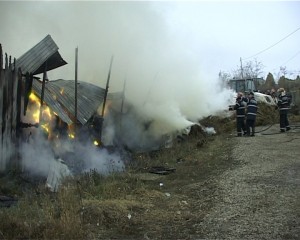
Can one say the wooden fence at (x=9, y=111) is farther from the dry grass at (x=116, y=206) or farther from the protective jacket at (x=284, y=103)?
the protective jacket at (x=284, y=103)

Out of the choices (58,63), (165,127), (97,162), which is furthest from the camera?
(165,127)

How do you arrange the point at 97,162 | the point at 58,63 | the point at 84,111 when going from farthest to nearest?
1. the point at 84,111
2. the point at 97,162
3. the point at 58,63

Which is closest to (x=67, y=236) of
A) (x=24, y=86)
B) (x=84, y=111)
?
(x=24, y=86)

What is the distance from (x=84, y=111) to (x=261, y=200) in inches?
320

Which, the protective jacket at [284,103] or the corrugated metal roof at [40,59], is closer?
the corrugated metal roof at [40,59]

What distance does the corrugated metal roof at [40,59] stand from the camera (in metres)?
9.89

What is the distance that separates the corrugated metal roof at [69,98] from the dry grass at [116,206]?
3069mm

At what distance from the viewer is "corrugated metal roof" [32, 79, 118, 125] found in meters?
10.9

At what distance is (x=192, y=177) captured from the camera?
28.5ft

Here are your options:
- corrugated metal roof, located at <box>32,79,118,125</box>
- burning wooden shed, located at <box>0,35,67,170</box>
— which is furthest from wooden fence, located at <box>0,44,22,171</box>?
corrugated metal roof, located at <box>32,79,118,125</box>

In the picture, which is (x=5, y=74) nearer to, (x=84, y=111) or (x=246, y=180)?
(x=84, y=111)

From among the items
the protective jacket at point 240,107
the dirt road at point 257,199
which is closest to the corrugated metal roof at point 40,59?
the dirt road at point 257,199

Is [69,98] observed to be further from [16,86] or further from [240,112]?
[240,112]

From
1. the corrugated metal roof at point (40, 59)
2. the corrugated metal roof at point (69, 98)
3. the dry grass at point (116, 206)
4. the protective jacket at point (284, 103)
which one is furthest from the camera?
the protective jacket at point (284, 103)
